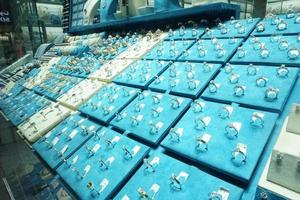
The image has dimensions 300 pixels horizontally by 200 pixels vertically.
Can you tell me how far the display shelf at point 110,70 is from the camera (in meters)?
2.71

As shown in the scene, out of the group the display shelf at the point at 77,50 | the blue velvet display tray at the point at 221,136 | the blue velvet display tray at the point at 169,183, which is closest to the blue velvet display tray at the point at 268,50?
the blue velvet display tray at the point at 221,136

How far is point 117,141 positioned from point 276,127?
1.01 meters

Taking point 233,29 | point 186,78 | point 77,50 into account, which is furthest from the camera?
point 77,50

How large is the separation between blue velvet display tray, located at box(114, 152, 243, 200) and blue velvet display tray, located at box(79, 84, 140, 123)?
2.30 ft

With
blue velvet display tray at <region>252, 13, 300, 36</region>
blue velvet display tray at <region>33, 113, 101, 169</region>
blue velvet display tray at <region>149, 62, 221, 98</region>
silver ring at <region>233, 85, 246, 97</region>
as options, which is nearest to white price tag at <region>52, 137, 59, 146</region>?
blue velvet display tray at <region>33, 113, 101, 169</region>

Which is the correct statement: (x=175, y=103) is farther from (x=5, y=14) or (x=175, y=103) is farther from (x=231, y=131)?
(x=5, y=14)

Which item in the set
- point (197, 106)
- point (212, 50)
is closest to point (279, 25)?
point (212, 50)

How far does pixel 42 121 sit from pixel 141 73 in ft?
3.91

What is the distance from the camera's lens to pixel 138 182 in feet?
4.45

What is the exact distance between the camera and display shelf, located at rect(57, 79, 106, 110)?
255 centimetres

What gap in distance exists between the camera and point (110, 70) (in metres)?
2.88

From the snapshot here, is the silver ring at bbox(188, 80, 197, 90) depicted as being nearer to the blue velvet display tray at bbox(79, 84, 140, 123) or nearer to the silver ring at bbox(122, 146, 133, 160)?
the blue velvet display tray at bbox(79, 84, 140, 123)

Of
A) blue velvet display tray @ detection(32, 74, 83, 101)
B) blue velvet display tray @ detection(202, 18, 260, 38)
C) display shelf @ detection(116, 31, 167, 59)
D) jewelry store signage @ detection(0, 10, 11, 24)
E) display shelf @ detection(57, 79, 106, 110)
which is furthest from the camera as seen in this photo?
jewelry store signage @ detection(0, 10, 11, 24)

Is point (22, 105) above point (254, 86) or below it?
below
